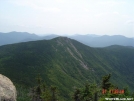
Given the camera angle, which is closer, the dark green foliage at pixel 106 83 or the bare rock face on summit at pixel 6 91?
the bare rock face on summit at pixel 6 91

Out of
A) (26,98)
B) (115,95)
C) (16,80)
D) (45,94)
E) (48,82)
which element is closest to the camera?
(115,95)

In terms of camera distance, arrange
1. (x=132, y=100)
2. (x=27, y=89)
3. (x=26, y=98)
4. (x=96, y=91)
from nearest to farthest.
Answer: (x=132, y=100) < (x=96, y=91) < (x=26, y=98) < (x=27, y=89)

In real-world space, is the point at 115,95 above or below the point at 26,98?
above

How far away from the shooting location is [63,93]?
190000 mm

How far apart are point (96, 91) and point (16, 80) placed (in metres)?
135

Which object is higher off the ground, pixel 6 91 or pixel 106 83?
pixel 6 91

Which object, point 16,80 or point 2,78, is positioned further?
point 16,80

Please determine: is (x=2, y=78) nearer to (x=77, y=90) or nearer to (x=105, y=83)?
(x=105, y=83)

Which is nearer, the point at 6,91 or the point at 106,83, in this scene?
the point at 6,91

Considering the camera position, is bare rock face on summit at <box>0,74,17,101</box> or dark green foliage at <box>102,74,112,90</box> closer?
bare rock face on summit at <box>0,74,17,101</box>

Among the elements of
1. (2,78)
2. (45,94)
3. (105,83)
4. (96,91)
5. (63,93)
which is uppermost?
(2,78)

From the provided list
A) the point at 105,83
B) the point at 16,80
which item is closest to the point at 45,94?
the point at 105,83

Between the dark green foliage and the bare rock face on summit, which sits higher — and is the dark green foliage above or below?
below

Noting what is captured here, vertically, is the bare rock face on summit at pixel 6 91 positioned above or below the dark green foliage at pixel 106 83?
above
